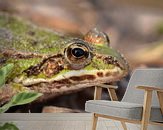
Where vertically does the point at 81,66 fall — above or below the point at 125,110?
above

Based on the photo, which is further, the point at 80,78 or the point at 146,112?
the point at 80,78

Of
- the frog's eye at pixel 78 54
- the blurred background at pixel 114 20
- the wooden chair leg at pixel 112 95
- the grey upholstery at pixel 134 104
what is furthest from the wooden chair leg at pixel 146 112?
the blurred background at pixel 114 20

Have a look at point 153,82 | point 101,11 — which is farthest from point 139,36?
point 153,82

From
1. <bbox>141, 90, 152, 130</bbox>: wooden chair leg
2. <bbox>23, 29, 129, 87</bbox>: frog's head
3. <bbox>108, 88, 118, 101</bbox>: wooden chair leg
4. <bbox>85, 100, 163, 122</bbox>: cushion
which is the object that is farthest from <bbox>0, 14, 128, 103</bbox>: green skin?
<bbox>141, 90, 152, 130</bbox>: wooden chair leg

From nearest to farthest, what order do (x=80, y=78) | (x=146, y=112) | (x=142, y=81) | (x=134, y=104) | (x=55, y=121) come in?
(x=146, y=112) < (x=134, y=104) < (x=142, y=81) < (x=80, y=78) < (x=55, y=121)

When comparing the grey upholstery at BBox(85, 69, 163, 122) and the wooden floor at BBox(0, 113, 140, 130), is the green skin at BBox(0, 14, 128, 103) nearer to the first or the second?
Result: the wooden floor at BBox(0, 113, 140, 130)

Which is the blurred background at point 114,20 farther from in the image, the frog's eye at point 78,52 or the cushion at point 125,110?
the cushion at point 125,110

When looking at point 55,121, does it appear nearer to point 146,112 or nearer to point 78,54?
point 78,54

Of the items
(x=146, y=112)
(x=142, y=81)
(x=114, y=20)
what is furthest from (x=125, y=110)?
(x=114, y=20)
